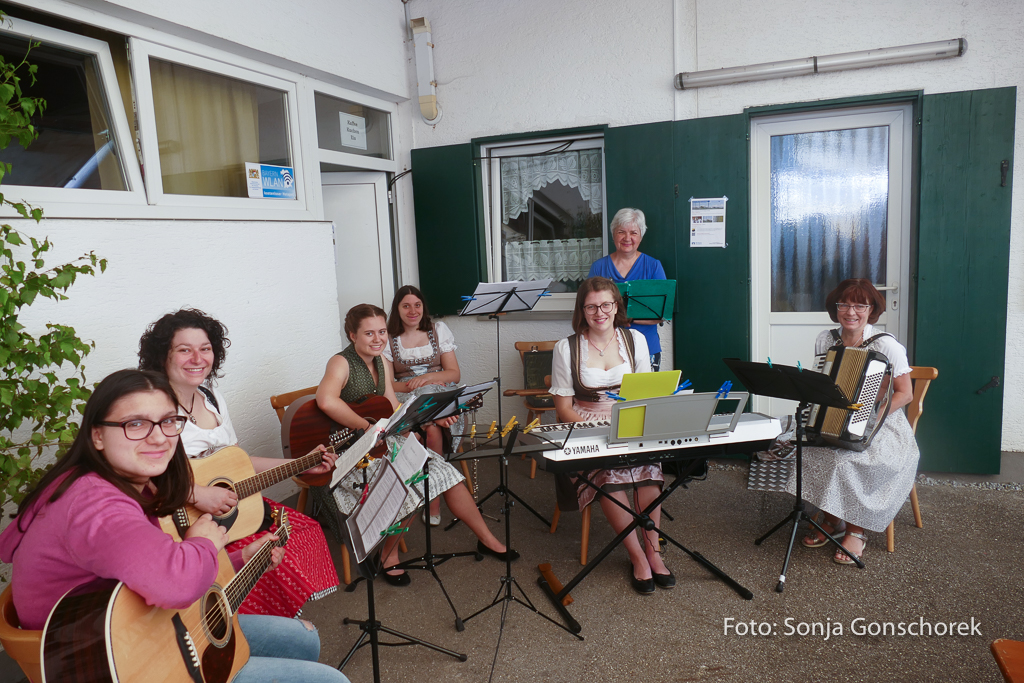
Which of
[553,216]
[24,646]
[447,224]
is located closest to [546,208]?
[553,216]

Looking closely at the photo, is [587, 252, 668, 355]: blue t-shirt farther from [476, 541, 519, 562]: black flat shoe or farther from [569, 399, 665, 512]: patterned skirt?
[476, 541, 519, 562]: black flat shoe

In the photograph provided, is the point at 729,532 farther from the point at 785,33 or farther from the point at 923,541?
the point at 785,33

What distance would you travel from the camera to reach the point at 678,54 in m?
4.15

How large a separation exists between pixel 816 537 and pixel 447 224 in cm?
320

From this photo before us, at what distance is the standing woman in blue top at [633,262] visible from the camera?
161 inches

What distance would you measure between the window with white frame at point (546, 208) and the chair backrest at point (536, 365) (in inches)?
20.5

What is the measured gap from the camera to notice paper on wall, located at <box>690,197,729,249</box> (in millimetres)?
4125

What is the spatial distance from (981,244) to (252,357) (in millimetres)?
4103

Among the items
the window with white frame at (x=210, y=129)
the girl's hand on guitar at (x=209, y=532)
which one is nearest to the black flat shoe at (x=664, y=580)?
the girl's hand on guitar at (x=209, y=532)

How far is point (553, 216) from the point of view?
4762 millimetres

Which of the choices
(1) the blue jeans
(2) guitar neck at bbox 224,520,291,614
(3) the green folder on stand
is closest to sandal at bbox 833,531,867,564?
(3) the green folder on stand

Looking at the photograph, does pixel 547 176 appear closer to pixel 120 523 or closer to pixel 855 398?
pixel 855 398

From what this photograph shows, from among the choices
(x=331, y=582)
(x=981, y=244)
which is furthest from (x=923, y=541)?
(x=331, y=582)

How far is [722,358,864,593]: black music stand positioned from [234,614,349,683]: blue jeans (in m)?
1.85
